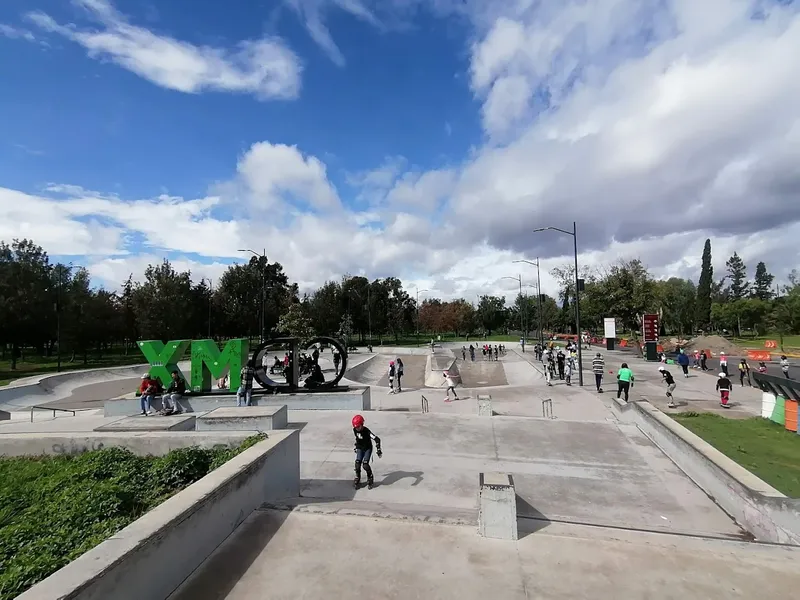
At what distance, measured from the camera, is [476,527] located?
5652 millimetres

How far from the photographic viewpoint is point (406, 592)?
431cm

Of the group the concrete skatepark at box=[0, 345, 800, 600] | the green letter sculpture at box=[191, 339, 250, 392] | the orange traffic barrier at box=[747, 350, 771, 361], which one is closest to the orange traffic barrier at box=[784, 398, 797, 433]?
the concrete skatepark at box=[0, 345, 800, 600]

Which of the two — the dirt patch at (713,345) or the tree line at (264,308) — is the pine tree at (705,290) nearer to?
the tree line at (264,308)

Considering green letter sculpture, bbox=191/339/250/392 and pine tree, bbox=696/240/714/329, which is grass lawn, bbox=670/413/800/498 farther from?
pine tree, bbox=696/240/714/329

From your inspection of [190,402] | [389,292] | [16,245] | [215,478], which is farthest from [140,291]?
[215,478]

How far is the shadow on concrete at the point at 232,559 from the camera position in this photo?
4316mm

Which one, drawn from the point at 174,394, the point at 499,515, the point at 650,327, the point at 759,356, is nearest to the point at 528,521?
the point at 499,515

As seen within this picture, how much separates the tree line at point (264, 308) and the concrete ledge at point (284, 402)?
12.4 metres

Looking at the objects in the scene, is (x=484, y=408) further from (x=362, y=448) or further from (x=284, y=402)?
(x=362, y=448)

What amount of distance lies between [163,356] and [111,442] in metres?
11.0

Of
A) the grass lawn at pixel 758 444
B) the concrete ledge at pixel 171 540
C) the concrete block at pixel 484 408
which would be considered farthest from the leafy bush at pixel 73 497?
the grass lawn at pixel 758 444

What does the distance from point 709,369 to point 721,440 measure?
77.7ft

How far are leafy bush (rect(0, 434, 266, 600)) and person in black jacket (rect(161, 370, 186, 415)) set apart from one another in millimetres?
8880

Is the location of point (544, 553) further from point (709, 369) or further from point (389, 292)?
point (389, 292)
